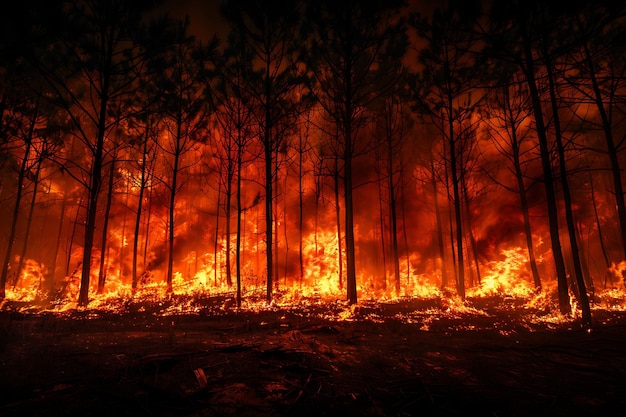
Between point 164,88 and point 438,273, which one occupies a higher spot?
point 164,88

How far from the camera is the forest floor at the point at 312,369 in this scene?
2951 millimetres

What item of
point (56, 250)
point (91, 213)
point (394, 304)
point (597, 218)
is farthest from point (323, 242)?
point (56, 250)

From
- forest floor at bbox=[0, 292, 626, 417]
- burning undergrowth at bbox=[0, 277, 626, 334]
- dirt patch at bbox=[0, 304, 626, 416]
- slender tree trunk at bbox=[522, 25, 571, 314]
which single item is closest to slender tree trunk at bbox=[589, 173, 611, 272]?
burning undergrowth at bbox=[0, 277, 626, 334]

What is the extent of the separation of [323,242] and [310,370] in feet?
54.2

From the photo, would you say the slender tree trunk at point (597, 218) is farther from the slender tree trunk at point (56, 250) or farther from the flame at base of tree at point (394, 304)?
the slender tree trunk at point (56, 250)

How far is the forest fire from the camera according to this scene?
3531mm

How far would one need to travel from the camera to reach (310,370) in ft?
12.7

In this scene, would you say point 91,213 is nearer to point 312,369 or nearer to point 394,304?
point 312,369

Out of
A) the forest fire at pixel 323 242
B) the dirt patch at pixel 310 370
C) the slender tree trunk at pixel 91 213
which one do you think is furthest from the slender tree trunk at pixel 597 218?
the slender tree trunk at pixel 91 213

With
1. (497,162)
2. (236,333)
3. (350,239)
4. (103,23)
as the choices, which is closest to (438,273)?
(497,162)

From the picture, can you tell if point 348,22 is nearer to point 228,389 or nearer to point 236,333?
Result: point 236,333

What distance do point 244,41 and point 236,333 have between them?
1076cm

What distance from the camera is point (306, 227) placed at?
2139 centimetres

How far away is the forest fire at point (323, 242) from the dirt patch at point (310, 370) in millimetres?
38
